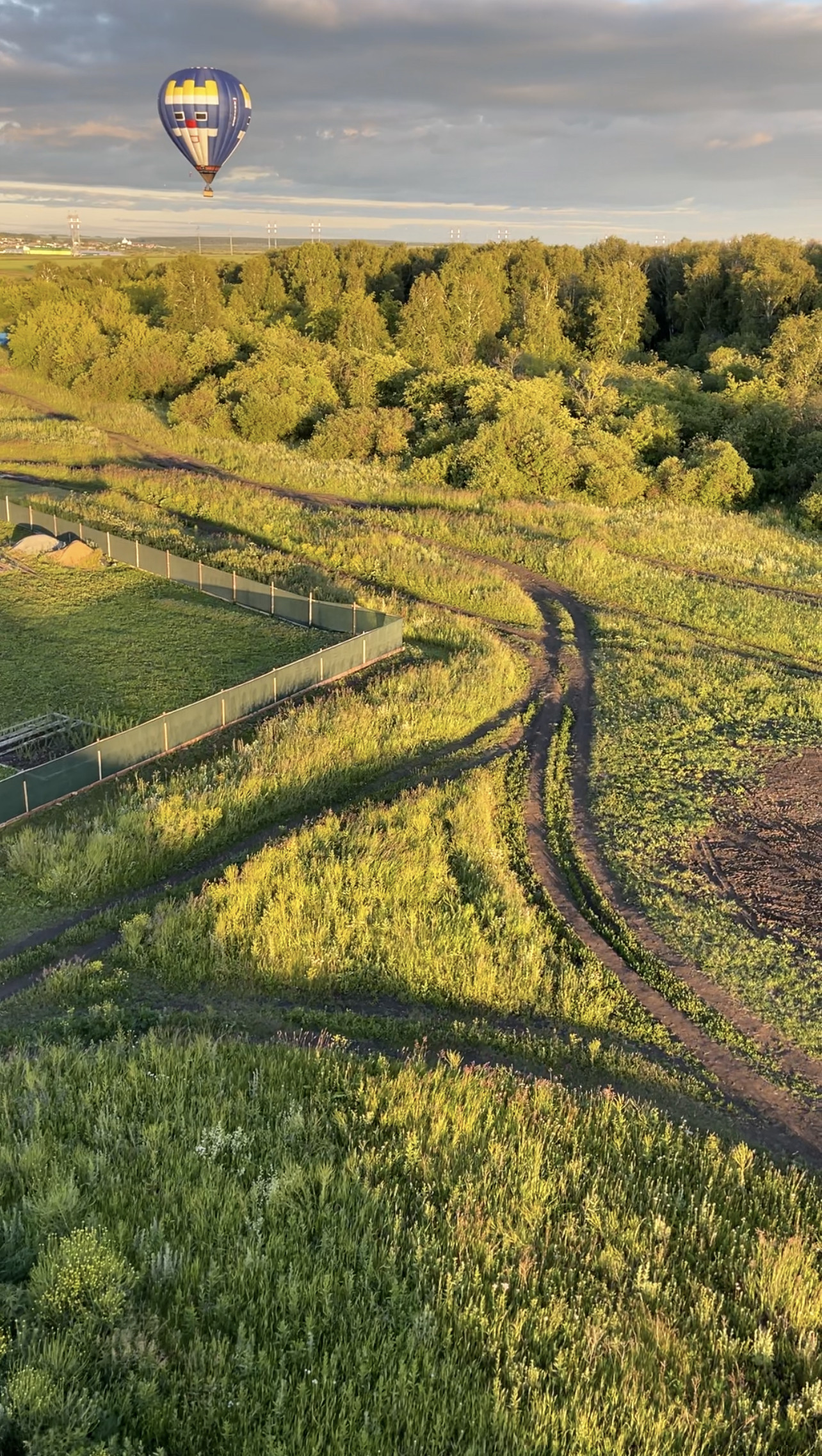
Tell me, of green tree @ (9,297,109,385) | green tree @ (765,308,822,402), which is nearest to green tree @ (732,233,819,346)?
green tree @ (765,308,822,402)

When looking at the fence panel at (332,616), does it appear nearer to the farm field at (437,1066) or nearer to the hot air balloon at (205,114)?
the farm field at (437,1066)

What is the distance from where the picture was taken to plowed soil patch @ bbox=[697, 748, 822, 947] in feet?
49.2

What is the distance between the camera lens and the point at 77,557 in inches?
1336

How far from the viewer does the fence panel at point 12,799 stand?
643 inches

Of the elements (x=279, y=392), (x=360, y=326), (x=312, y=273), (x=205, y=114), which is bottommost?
(x=279, y=392)

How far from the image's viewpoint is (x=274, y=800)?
58.9ft

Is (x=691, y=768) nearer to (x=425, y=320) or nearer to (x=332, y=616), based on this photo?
(x=332, y=616)

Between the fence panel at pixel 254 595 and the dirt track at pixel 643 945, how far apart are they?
8990 mm

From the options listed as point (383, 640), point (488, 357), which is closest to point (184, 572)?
point (383, 640)

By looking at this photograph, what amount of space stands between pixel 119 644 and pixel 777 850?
18.2m

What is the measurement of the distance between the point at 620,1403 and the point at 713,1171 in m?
3.48

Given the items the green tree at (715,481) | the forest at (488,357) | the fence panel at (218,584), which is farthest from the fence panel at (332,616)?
the green tree at (715,481)

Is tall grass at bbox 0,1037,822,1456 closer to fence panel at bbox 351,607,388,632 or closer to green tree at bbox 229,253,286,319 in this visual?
fence panel at bbox 351,607,388,632

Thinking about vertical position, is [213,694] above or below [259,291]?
below
